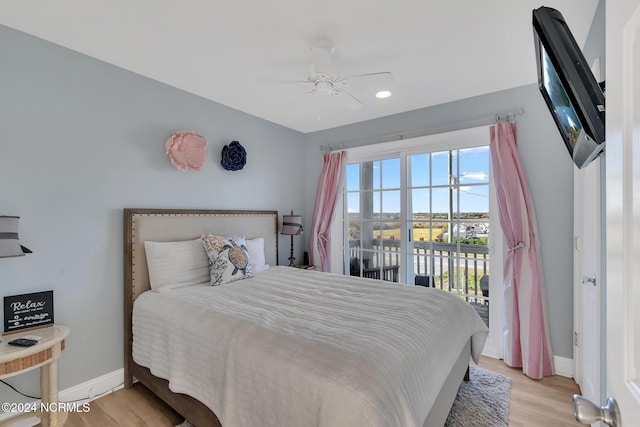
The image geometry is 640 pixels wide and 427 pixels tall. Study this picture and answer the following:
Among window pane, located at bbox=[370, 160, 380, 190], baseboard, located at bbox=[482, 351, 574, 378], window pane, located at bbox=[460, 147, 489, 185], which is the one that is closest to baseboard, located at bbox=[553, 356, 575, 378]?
baseboard, located at bbox=[482, 351, 574, 378]

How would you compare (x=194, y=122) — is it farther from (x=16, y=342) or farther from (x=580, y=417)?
(x=580, y=417)

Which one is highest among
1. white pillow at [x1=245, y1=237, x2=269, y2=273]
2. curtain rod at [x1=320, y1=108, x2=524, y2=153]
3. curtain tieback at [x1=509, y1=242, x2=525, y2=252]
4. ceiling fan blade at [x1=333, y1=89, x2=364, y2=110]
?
ceiling fan blade at [x1=333, y1=89, x2=364, y2=110]

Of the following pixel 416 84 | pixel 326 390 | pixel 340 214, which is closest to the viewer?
pixel 326 390

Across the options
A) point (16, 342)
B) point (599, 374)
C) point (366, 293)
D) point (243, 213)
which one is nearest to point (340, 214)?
point (243, 213)

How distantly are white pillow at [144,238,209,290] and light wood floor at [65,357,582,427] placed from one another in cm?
84

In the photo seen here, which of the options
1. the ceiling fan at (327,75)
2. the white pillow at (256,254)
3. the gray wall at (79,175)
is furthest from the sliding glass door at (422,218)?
the gray wall at (79,175)

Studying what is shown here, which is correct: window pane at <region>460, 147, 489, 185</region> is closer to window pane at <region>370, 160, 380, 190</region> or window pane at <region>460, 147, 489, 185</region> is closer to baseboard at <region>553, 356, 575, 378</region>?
window pane at <region>370, 160, 380, 190</region>

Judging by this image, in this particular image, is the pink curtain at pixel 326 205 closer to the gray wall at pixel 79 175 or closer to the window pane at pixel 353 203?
the window pane at pixel 353 203

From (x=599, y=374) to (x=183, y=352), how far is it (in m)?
2.47

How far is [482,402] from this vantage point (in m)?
2.18

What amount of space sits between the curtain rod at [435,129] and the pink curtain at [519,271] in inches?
3.7

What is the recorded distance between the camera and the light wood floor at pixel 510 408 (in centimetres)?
200

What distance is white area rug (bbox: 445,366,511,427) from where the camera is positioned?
1975 millimetres

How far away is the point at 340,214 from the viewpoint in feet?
13.7
